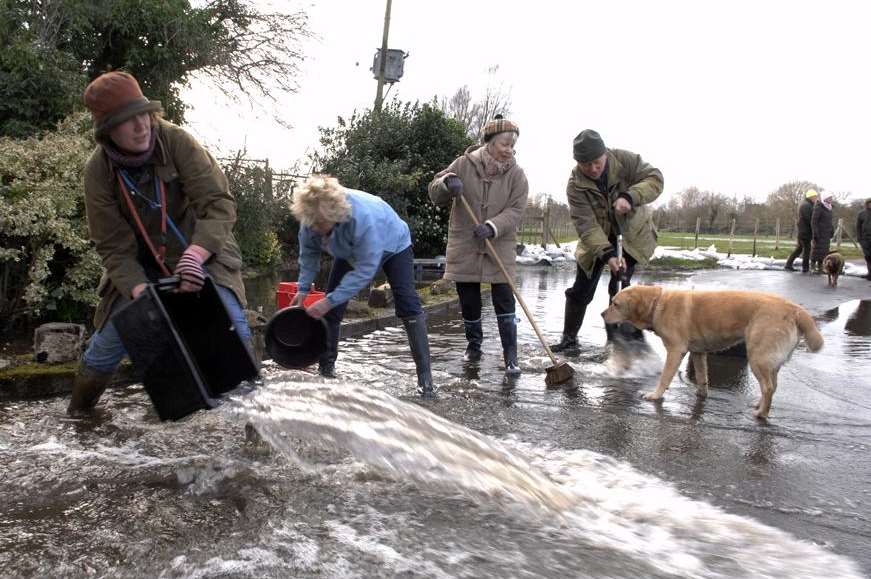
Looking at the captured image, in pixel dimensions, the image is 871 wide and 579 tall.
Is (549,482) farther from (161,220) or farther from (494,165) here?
(494,165)

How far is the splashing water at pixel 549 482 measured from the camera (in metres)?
2.87

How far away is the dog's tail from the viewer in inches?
188

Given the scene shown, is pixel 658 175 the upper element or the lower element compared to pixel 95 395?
upper

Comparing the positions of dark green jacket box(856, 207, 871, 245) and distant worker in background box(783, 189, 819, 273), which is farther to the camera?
distant worker in background box(783, 189, 819, 273)

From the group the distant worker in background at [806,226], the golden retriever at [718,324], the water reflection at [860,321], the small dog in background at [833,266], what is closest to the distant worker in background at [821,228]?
the distant worker in background at [806,226]

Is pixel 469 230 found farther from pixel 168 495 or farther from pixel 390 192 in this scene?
pixel 390 192

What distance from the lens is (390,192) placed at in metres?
15.9

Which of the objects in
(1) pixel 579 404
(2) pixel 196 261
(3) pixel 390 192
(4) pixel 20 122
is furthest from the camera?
(3) pixel 390 192

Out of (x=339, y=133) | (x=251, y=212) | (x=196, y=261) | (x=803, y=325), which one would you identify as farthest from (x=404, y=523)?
(x=339, y=133)

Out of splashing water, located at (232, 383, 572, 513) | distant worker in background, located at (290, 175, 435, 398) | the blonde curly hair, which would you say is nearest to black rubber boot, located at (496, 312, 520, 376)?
distant worker in background, located at (290, 175, 435, 398)

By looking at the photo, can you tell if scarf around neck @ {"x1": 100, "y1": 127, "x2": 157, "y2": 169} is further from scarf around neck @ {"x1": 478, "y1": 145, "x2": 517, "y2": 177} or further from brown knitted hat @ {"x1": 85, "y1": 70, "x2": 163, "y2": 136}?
scarf around neck @ {"x1": 478, "y1": 145, "x2": 517, "y2": 177}

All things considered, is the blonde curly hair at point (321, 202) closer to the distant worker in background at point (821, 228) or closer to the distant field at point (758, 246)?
the distant worker in background at point (821, 228)

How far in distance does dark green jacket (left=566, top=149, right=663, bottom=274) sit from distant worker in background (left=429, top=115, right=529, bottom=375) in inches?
32.2

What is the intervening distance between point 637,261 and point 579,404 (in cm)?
210
